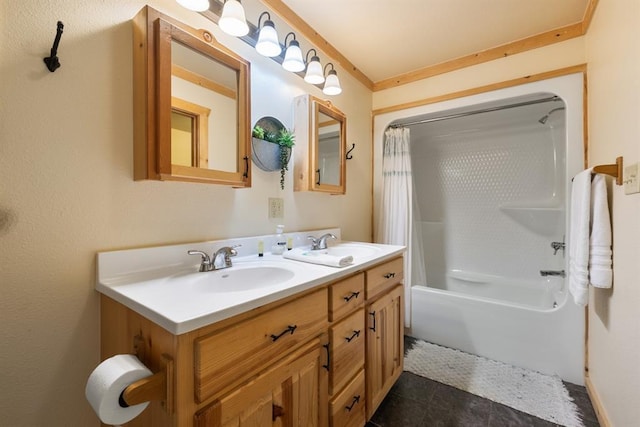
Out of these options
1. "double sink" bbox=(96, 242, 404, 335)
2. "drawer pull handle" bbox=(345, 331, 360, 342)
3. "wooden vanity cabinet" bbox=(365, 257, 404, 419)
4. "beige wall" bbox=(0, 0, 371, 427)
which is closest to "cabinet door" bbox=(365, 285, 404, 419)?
"wooden vanity cabinet" bbox=(365, 257, 404, 419)

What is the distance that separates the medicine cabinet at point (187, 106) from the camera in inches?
36.5

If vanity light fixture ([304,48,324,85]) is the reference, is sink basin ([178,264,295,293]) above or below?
below

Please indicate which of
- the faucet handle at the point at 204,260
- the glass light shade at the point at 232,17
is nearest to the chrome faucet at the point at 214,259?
the faucet handle at the point at 204,260

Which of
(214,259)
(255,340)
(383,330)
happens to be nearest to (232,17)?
(214,259)

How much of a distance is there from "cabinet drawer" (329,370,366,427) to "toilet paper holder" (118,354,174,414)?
0.67 m

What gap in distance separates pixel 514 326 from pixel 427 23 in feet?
6.88

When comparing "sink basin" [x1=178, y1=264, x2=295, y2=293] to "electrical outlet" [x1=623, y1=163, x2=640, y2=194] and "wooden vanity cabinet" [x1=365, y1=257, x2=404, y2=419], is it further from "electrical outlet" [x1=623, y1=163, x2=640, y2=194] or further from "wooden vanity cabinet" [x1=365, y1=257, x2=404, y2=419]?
"electrical outlet" [x1=623, y1=163, x2=640, y2=194]

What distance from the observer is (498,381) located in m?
1.66

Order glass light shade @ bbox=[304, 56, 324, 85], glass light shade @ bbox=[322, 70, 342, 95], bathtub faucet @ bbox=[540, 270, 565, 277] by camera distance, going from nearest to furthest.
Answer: glass light shade @ bbox=[304, 56, 324, 85] < glass light shade @ bbox=[322, 70, 342, 95] < bathtub faucet @ bbox=[540, 270, 565, 277]

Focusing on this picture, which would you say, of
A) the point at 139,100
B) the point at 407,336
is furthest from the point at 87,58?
the point at 407,336

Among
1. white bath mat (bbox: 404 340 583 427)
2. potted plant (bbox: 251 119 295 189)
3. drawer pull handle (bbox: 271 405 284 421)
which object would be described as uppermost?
potted plant (bbox: 251 119 295 189)

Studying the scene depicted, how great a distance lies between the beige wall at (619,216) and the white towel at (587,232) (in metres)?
0.04

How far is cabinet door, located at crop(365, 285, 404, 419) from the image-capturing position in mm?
1294

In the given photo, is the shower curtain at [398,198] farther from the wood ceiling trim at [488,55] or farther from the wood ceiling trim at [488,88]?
the wood ceiling trim at [488,55]
